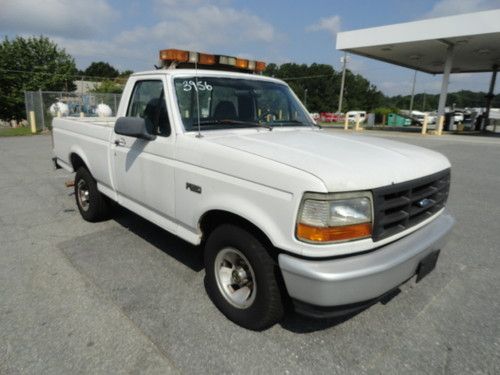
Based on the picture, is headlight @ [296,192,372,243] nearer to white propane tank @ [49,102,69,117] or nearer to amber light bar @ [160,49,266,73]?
amber light bar @ [160,49,266,73]

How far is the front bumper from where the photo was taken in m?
2.15

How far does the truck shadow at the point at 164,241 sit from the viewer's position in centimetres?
394

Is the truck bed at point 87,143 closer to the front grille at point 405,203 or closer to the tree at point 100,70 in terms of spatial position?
the front grille at point 405,203

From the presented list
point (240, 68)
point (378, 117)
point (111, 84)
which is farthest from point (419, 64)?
point (111, 84)

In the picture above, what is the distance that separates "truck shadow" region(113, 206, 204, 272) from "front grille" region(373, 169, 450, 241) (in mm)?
2015

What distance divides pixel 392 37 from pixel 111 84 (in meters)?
37.8

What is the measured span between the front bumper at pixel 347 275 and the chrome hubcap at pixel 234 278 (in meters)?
0.50

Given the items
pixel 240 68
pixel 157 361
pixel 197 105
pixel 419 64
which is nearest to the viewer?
pixel 157 361

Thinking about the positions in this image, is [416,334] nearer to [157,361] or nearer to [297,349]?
[297,349]

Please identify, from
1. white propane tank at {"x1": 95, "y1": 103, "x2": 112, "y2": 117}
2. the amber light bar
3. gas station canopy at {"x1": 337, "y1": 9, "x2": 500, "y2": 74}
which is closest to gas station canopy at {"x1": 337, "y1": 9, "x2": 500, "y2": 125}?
gas station canopy at {"x1": 337, "y1": 9, "x2": 500, "y2": 74}

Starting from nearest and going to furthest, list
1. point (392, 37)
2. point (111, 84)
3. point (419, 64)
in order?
point (392, 37) → point (419, 64) → point (111, 84)

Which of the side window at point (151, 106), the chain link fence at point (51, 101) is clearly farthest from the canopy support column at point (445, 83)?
the side window at point (151, 106)

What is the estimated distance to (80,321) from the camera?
2.83 m

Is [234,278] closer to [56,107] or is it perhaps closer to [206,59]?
[206,59]
